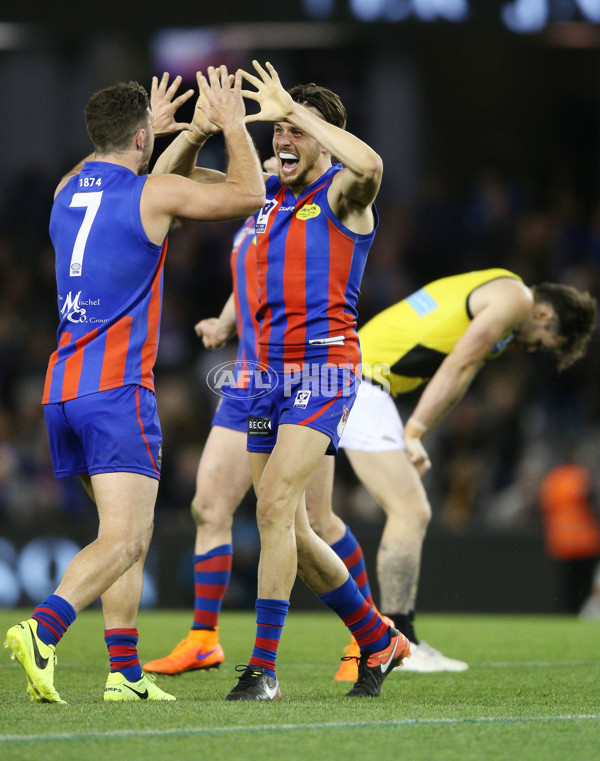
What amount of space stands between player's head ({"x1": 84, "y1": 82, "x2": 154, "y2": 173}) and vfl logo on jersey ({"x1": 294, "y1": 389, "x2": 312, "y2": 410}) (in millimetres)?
1137

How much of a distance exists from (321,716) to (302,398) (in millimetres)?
1237

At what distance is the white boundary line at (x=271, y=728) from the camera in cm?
347

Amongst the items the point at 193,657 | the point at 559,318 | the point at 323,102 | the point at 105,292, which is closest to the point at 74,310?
the point at 105,292

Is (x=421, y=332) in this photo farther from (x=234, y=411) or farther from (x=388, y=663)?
(x=388, y=663)

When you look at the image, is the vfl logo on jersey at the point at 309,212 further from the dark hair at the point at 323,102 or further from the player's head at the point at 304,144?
the dark hair at the point at 323,102

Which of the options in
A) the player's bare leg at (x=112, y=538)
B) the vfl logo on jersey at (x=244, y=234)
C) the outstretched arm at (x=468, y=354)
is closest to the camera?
the player's bare leg at (x=112, y=538)

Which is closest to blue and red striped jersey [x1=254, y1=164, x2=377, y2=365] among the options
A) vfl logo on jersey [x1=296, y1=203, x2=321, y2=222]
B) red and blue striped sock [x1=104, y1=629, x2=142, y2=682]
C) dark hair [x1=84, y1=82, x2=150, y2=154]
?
vfl logo on jersey [x1=296, y1=203, x2=321, y2=222]

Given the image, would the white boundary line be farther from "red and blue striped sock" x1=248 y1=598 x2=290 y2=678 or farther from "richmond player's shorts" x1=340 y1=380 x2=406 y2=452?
"richmond player's shorts" x1=340 y1=380 x2=406 y2=452

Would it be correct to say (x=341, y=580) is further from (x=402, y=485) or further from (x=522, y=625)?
(x=522, y=625)

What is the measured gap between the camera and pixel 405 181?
54.1 ft

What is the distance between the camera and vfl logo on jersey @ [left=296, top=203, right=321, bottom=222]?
482 centimetres

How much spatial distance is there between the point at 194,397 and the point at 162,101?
25.3ft

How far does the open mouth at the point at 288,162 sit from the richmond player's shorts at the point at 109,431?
1131 mm

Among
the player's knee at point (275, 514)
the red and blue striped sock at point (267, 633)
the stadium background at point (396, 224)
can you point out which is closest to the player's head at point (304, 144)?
the player's knee at point (275, 514)
